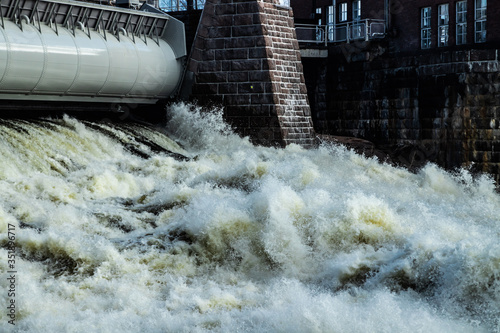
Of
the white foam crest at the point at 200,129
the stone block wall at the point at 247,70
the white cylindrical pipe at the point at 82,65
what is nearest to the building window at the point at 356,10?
the stone block wall at the point at 247,70

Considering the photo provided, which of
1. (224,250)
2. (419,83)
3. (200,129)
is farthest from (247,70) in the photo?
(224,250)

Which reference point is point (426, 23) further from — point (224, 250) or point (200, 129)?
point (224, 250)

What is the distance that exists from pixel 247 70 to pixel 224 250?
9479 mm

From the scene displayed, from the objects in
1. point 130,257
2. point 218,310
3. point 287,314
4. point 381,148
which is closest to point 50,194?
point 130,257

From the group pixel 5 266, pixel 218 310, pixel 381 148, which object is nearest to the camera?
pixel 218 310

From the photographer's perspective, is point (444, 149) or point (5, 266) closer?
point (5, 266)

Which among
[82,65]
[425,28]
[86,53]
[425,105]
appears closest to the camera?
[82,65]

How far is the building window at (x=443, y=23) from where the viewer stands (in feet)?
78.9

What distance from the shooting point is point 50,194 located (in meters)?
12.0

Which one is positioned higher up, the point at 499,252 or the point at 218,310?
the point at 499,252

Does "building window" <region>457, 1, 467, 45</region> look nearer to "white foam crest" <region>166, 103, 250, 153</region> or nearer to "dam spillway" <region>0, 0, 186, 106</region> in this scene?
"white foam crest" <region>166, 103, 250, 153</region>

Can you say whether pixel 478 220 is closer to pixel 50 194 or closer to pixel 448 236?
pixel 448 236

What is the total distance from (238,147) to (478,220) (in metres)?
6.69

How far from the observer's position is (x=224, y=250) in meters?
9.91
